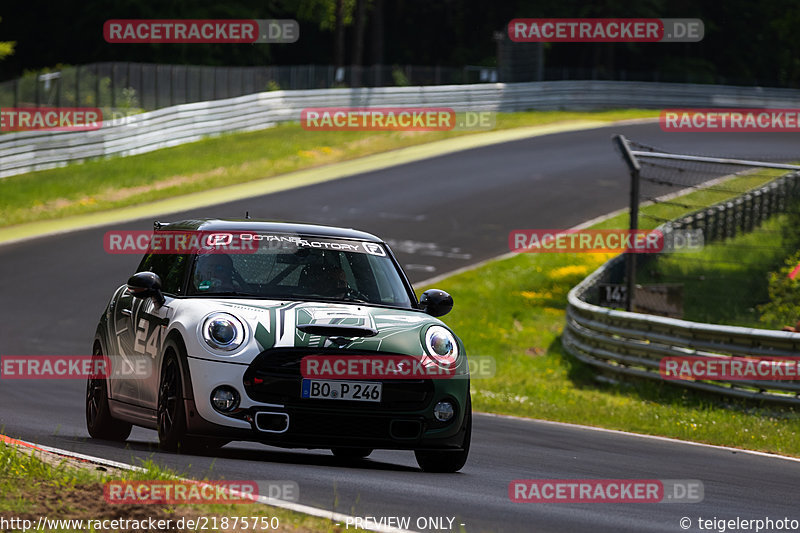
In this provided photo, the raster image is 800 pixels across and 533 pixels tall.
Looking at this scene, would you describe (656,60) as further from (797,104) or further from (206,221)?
(206,221)

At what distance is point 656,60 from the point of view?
2995 inches

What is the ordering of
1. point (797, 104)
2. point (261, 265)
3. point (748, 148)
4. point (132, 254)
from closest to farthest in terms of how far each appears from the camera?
1. point (261, 265)
2. point (132, 254)
3. point (748, 148)
4. point (797, 104)

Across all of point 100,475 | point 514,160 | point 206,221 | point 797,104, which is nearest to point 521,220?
point 514,160

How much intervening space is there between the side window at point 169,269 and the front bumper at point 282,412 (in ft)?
3.74

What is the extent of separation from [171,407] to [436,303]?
203 cm

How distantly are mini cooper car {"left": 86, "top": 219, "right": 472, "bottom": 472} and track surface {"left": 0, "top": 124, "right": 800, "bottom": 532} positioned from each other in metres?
0.24

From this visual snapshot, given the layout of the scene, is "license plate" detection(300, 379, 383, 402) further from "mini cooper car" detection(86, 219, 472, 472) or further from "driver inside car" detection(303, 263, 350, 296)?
"driver inside car" detection(303, 263, 350, 296)

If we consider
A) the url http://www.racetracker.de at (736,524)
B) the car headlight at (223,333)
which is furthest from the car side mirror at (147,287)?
the url http://www.racetracker.de at (736,524)

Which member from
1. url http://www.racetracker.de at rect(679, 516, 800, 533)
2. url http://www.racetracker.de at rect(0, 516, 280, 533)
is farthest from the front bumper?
url http://www.racetracker.de at rect(0, 516, 280, 533)

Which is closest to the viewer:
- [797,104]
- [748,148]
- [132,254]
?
[132,254]

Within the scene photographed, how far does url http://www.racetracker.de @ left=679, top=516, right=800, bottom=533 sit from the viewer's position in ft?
23.0

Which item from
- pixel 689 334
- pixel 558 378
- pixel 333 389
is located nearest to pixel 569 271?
pixel 558 378

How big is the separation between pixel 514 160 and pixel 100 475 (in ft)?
97.8

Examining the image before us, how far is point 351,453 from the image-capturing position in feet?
32.8
